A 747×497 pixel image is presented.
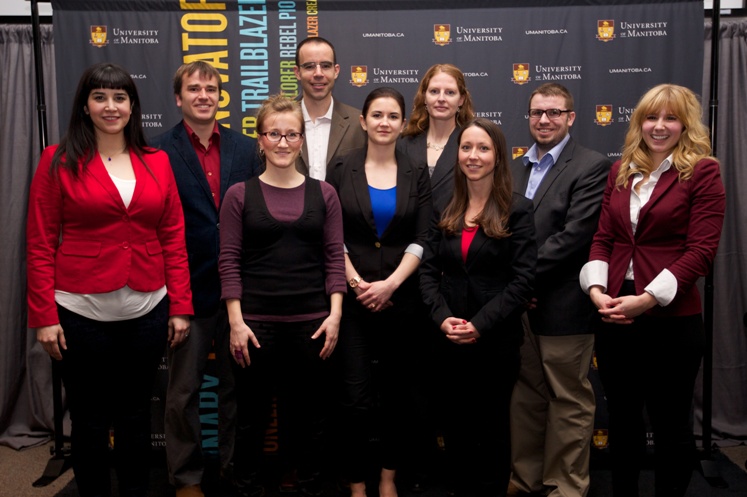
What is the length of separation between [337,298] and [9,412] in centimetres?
244

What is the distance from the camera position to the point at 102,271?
7.77 ft

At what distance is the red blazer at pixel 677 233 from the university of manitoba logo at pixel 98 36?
277 centimetres

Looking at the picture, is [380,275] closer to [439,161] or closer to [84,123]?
[439,161]

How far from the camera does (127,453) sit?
2.52 metres

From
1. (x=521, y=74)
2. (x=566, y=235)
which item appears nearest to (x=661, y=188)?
(x=566, y=235)

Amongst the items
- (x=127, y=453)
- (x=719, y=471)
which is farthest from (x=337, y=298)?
(x=719, y=471)

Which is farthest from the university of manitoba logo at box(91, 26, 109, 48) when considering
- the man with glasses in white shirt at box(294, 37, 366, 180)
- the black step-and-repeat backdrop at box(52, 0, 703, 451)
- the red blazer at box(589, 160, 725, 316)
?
the red blazer at box(589, 160, 725, 316)

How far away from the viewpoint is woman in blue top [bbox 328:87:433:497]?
275 centimetres

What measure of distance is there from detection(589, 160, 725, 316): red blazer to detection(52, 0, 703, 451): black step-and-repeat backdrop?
1.30m

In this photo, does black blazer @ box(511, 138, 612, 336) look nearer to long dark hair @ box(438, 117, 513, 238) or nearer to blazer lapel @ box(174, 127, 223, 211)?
long dark hair @ box(438, 117, 513, 238)

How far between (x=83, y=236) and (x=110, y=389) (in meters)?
0.58

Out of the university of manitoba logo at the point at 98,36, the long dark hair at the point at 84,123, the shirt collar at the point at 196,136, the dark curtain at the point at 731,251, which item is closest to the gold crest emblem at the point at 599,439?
the dark curtain at the point at 731,251

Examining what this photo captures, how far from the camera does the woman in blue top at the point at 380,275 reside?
2746 millimetres

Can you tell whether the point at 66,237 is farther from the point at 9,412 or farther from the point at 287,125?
the point at 9,412
